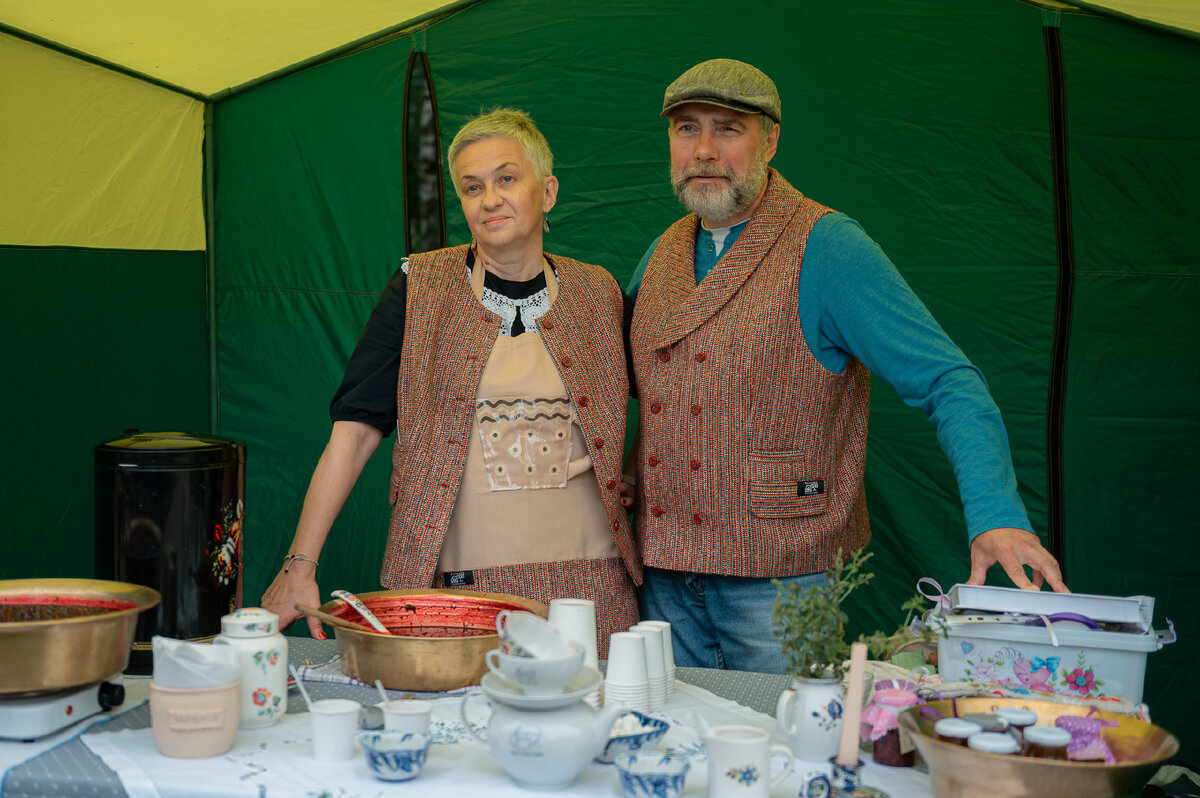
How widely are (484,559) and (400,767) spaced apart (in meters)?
0.98

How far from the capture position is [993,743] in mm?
1227

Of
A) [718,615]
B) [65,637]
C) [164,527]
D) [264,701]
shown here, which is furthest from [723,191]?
[65,637]

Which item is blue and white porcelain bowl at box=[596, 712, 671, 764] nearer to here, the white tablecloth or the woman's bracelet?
the white tablecloth

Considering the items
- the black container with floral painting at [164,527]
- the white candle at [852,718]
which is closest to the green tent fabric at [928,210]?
the black container with floral painting at [164,527]

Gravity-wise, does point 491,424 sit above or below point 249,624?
above

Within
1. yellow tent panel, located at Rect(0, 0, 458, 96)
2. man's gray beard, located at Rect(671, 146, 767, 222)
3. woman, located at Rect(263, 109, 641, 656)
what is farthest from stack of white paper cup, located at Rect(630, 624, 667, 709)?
yellow tent panel, located at Rect(0, 0, 458, 96)

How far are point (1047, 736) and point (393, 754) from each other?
0.76m

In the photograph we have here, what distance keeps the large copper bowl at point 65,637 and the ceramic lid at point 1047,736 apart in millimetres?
1192

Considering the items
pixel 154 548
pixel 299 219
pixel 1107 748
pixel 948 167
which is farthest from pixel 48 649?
pixel 948 167

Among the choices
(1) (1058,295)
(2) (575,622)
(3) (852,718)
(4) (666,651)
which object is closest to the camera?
(3) (852,718)

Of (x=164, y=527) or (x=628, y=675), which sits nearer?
(x=628, y=675)

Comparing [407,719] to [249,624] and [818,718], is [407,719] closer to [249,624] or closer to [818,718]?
[249,624]

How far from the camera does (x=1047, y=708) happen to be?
4.62ft

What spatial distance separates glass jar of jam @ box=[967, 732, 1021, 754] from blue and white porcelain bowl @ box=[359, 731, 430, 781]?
64cm
